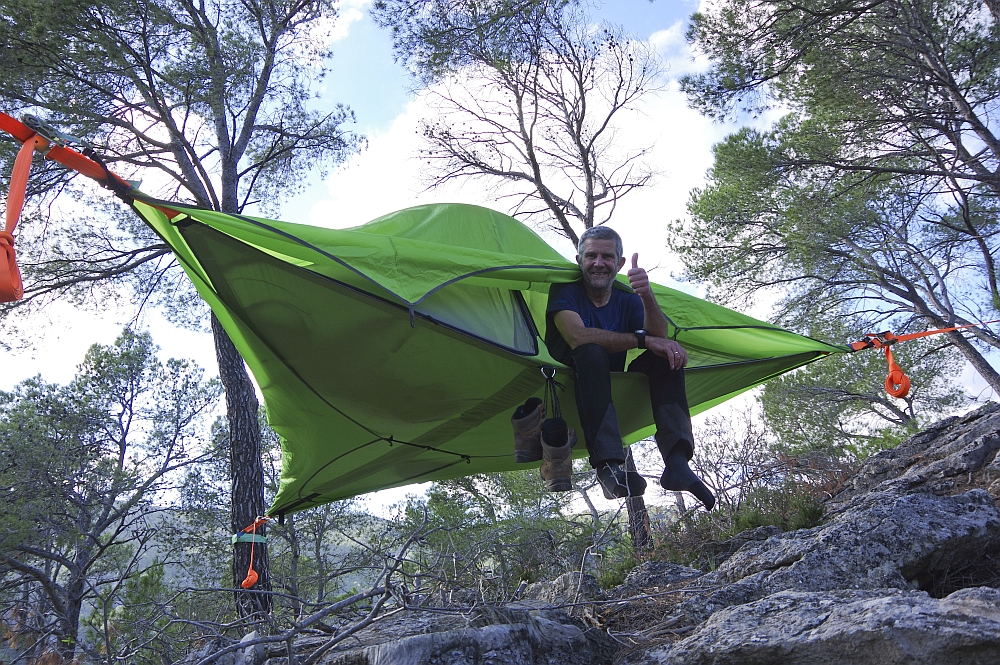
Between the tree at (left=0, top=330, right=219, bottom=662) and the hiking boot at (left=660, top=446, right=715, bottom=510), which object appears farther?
the tree at (left=0, top=330, right=219, bottom=662)

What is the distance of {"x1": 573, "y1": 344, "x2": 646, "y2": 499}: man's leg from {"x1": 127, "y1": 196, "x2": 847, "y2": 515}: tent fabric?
0.13 meters

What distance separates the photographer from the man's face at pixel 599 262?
93.3 inches

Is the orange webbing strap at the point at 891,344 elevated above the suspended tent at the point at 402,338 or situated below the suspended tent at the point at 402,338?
below

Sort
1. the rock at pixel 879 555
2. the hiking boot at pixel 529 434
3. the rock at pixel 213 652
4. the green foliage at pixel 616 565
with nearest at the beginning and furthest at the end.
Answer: the rock at pixel 213 652 < the rock at pixel 879 555 < the hiking boot at pixel 529 434 < the green foliage at pixel 616 565

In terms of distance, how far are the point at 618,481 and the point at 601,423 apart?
0.18m

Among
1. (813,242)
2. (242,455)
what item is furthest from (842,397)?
(242,455)

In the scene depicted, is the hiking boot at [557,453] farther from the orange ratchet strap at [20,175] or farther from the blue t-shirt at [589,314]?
the orange ratchet strap at [20,175]

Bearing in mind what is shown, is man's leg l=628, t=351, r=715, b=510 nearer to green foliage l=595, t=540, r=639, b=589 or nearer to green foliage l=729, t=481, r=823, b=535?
green foliage l=595, t=540, r=639, b=589

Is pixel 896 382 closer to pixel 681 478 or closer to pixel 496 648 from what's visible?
pixel 681 478

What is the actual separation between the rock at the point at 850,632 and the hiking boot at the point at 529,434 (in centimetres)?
76

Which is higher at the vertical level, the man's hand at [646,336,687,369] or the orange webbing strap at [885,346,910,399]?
the man's hand at [646,336,687,369]

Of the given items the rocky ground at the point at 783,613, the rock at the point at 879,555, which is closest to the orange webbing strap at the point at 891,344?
the rocky ground at the point at 783,613

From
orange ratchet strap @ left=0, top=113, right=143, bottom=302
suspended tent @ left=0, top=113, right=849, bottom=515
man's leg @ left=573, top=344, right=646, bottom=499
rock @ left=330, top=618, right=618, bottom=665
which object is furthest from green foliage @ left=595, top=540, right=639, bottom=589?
orange ratchet strap @ left=0, top=113, right=143, bottom=302

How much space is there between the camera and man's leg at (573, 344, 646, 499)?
2002 mm
